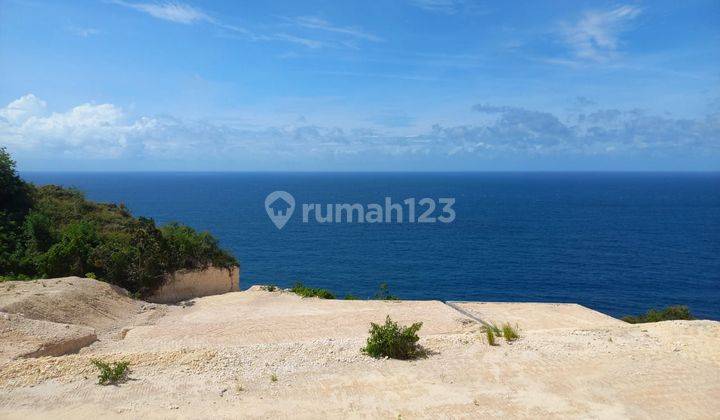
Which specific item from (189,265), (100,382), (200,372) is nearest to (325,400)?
(200,372)

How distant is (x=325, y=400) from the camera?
9812 mm

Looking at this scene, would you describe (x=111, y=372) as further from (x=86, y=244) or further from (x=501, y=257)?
(x=501, y=257)

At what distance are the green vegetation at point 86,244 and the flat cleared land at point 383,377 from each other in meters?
4.71

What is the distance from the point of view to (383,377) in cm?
1086

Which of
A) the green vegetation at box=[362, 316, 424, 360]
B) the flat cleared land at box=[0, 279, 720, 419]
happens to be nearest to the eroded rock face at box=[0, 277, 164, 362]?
the flat cleared land at box=[0, 279, 720, 419]

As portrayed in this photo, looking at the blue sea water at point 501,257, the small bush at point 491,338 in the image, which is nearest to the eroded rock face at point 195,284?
the blue sea water at point 501,257

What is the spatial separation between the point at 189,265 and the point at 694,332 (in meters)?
18.4

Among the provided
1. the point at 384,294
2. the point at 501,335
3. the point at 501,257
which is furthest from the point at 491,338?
the point at 501,257

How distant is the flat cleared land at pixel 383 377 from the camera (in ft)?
30.9

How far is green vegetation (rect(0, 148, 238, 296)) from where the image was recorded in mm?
19922

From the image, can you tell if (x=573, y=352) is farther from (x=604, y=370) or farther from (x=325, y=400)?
(x=325, y=400)

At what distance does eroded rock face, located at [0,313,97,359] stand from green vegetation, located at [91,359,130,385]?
7.97ft

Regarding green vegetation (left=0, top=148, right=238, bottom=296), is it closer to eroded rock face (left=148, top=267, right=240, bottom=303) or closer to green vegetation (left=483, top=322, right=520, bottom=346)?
eroded rock face (left=148, top=267, right=240, bottom=303)

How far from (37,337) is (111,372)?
12.6 ft
